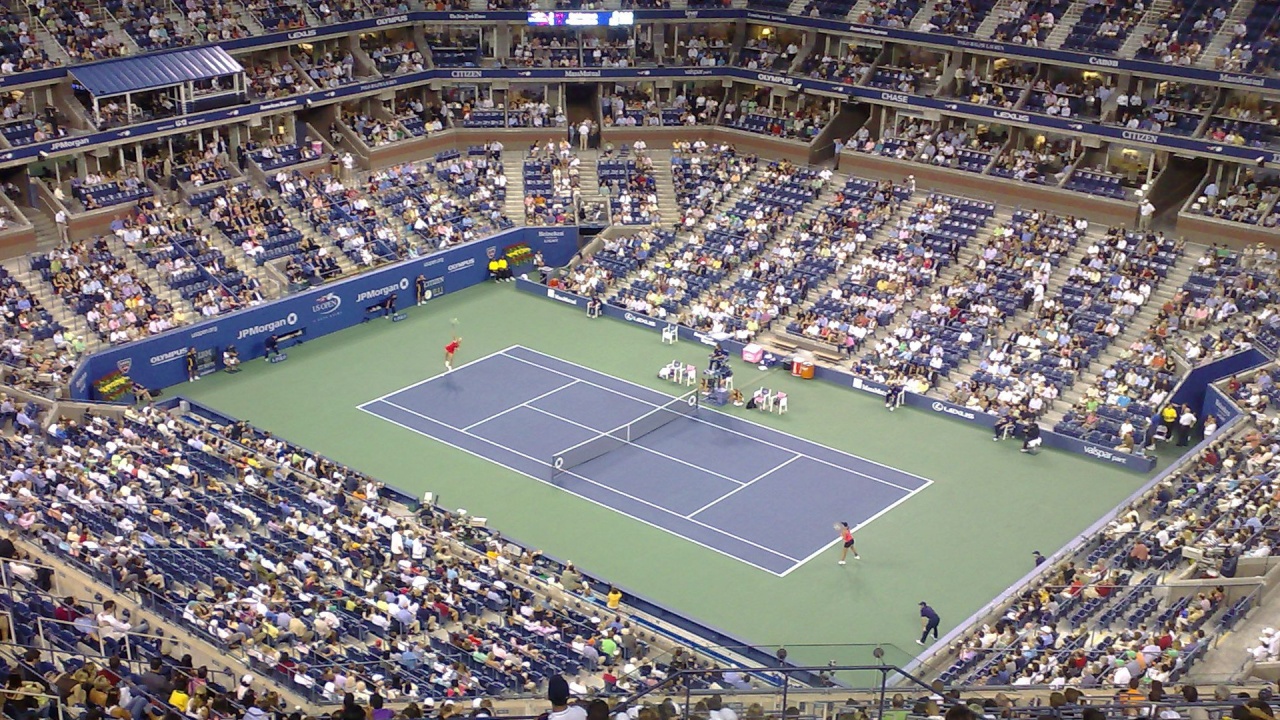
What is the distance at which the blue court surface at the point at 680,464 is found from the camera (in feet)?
134

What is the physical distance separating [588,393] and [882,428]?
9934mm

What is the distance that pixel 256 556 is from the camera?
34000 mm

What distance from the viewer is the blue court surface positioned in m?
40.7

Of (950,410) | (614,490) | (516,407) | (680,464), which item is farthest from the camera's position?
(516,407)

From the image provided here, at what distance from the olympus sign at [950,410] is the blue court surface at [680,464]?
4.37 m

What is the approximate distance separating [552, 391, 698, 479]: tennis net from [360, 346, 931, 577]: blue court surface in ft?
0.60

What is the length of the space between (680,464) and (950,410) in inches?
380

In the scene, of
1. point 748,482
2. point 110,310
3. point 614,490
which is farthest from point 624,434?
point 110,310

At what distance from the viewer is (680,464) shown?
145 feet

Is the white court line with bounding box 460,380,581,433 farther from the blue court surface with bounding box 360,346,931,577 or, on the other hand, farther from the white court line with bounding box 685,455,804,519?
the white court line with bounding box 685,455,804,519

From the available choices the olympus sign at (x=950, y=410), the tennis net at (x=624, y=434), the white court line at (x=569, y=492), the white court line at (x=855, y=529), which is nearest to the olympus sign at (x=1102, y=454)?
the olympus sign at (x=950, y=410)

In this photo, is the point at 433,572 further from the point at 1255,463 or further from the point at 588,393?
the point at 1255,463

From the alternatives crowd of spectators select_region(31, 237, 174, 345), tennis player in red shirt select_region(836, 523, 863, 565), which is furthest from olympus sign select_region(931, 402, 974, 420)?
crowd of spectators select_region(31, 237, 174, 345)

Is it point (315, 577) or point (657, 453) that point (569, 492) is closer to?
point (657, 453)
